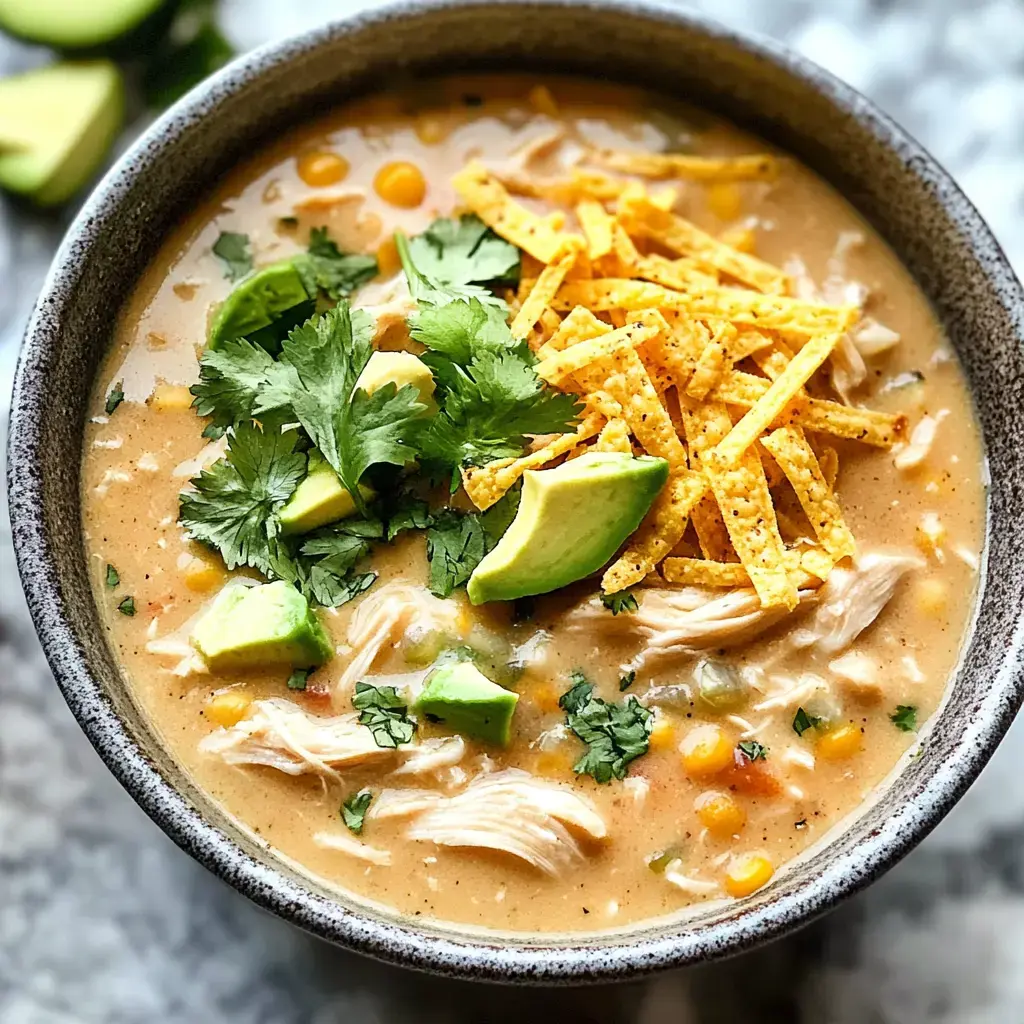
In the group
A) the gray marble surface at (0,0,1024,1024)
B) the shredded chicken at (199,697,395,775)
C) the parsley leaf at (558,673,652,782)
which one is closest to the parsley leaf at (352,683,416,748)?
the shredded chicken at (199,697,395,775)

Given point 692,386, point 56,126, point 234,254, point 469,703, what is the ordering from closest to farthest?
point 469,703
point 692,386
point 234,254
point 56,126

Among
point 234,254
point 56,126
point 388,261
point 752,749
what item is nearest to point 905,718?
point 752,749

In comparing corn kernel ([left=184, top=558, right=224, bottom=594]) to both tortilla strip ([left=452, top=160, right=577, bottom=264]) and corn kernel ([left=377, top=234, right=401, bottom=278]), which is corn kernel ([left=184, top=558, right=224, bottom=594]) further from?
tortilla strip ([left=452, top=160, right=577, bottom=264])

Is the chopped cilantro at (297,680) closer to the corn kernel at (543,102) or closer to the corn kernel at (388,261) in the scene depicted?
the corn kernel at (388,261)

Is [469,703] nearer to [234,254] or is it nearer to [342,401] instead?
[342,401]

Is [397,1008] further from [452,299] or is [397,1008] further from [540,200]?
[540,200]

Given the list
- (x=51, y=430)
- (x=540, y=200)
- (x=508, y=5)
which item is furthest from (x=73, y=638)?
(x=508, y=5)
